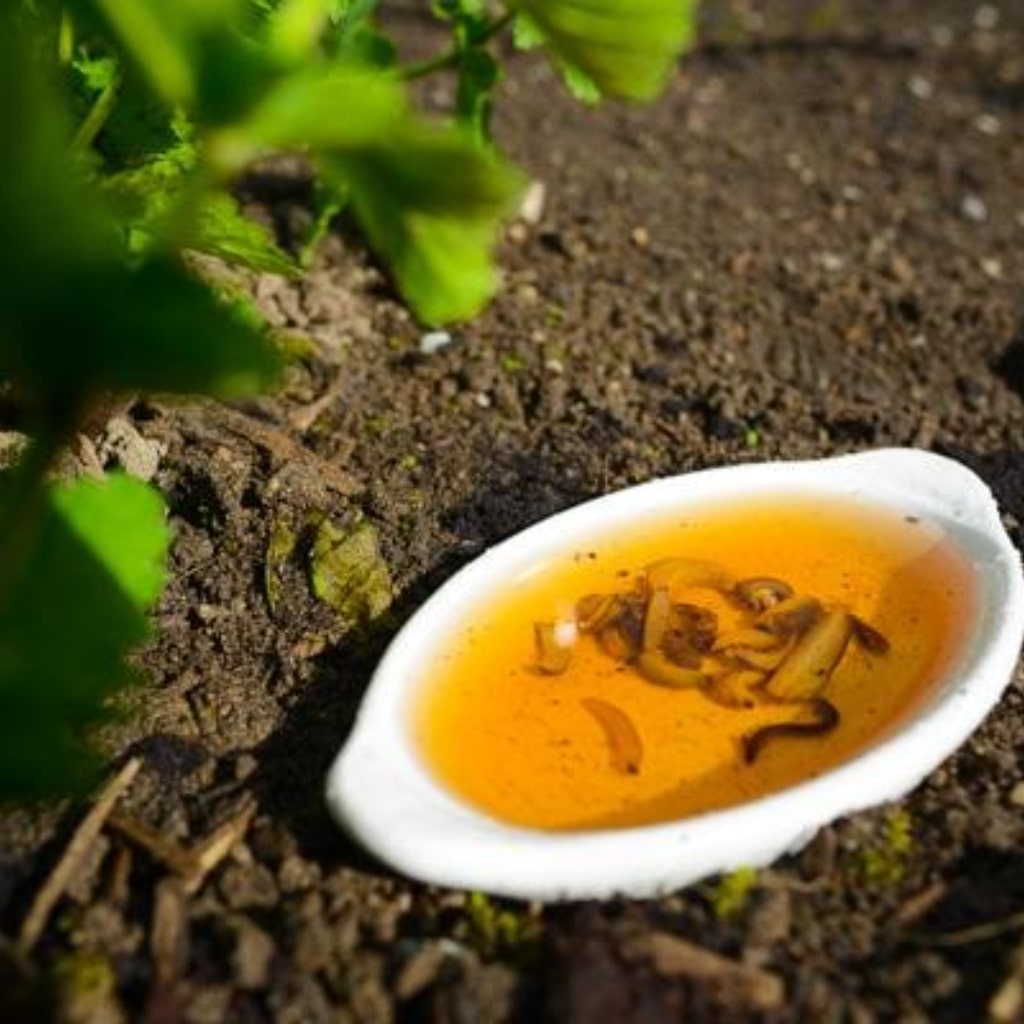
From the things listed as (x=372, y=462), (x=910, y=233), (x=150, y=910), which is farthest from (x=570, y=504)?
(x=910, y=233)

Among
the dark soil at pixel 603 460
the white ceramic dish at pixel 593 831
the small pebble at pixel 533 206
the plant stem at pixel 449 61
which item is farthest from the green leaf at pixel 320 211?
the white ceramic dish at pixel 593 831

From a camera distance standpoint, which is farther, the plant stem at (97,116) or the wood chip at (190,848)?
the plant stem at (97,116)

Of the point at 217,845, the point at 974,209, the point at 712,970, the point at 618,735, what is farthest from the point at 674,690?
the point at 974,209

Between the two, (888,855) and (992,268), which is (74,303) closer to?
(888,855)

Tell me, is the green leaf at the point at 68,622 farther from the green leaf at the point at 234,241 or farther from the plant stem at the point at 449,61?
the plant stem at the point at 449,61

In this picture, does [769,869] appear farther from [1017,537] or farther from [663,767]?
[1017,537]

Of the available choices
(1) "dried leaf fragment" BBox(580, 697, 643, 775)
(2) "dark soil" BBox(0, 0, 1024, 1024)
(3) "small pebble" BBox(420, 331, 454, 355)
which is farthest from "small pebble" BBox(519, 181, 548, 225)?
(1) "dried leaf fragment" BBox(580, 697, 643, 775)
